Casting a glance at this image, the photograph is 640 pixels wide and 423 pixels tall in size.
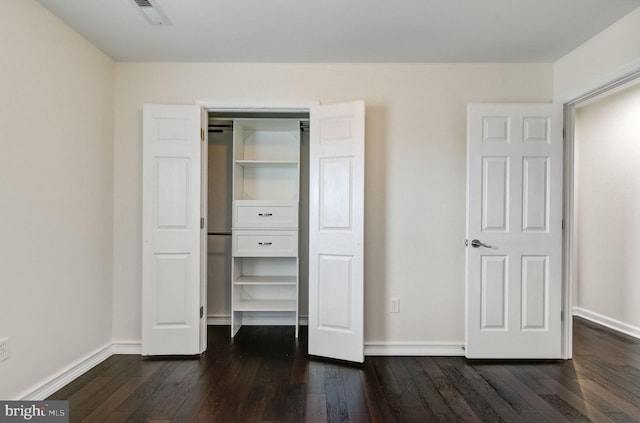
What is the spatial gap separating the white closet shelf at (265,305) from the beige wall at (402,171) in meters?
0.87

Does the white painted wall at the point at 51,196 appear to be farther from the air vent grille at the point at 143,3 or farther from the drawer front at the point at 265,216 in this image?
the drawer front at the point at 265,216

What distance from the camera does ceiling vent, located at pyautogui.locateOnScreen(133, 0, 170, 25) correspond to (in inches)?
79.3

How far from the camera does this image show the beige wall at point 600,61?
6.93 feet

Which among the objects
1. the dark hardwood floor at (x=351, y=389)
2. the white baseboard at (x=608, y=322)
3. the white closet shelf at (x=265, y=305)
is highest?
the white closet shelf at (x=265, y=305)

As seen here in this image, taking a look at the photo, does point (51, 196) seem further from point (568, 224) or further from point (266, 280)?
point (568, 224)

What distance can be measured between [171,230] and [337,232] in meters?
1.41

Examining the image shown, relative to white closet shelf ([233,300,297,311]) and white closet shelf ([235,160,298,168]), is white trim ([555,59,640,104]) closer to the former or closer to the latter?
white closet shelf ([235,160,298,168])

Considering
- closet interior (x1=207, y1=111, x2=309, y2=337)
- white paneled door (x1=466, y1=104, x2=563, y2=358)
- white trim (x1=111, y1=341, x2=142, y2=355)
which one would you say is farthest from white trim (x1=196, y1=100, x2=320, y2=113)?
white trim (x1=111, y1=341, x2=142, y2=355)

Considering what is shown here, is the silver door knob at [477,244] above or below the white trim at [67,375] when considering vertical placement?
above

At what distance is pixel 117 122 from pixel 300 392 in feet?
8.78

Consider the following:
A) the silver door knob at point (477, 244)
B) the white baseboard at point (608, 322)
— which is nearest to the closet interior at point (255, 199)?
the silver door knob at point (477, 244)

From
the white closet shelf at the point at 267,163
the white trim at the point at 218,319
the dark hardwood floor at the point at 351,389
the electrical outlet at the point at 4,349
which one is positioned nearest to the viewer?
the electrical outlet at the point at 4,349

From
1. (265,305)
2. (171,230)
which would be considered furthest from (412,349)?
(171,230)

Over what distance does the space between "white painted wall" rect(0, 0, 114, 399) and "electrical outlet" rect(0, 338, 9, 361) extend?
3 cm
